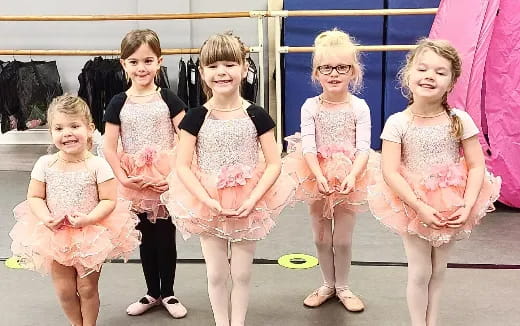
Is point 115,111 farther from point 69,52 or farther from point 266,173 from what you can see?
point 69,52

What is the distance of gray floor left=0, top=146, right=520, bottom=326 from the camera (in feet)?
7.23

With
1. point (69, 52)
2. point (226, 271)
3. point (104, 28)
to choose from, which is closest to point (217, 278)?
point (226, 271)

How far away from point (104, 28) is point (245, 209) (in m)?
3.36

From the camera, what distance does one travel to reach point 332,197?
2.08m

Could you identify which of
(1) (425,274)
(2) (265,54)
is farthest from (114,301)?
(2) (265,54)

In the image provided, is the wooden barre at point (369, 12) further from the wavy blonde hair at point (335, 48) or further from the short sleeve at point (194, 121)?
the short sleeve at point (194, 121)

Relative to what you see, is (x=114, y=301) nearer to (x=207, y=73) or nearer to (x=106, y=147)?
(x=106, y=147)

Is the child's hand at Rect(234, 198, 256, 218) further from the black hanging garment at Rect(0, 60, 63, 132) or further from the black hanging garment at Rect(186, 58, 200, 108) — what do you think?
the black hanging garment at Rect(0, 60, 63, 132)

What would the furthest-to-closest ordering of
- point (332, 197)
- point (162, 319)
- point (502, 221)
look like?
point (502, 221)
point (162, 319)
point (332, 197)

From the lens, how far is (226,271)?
1914mm

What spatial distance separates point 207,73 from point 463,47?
1870mm

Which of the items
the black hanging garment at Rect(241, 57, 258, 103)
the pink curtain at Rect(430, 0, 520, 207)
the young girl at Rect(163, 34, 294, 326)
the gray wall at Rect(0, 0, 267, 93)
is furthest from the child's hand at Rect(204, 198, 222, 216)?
the gray wall at Rect(0, 0, 267, 93)

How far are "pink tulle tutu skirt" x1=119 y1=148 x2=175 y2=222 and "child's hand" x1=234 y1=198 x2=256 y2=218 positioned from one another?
1.28 ft

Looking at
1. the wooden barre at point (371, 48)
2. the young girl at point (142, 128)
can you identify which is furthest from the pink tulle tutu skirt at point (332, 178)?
the wooden barre at point (371, 48)
